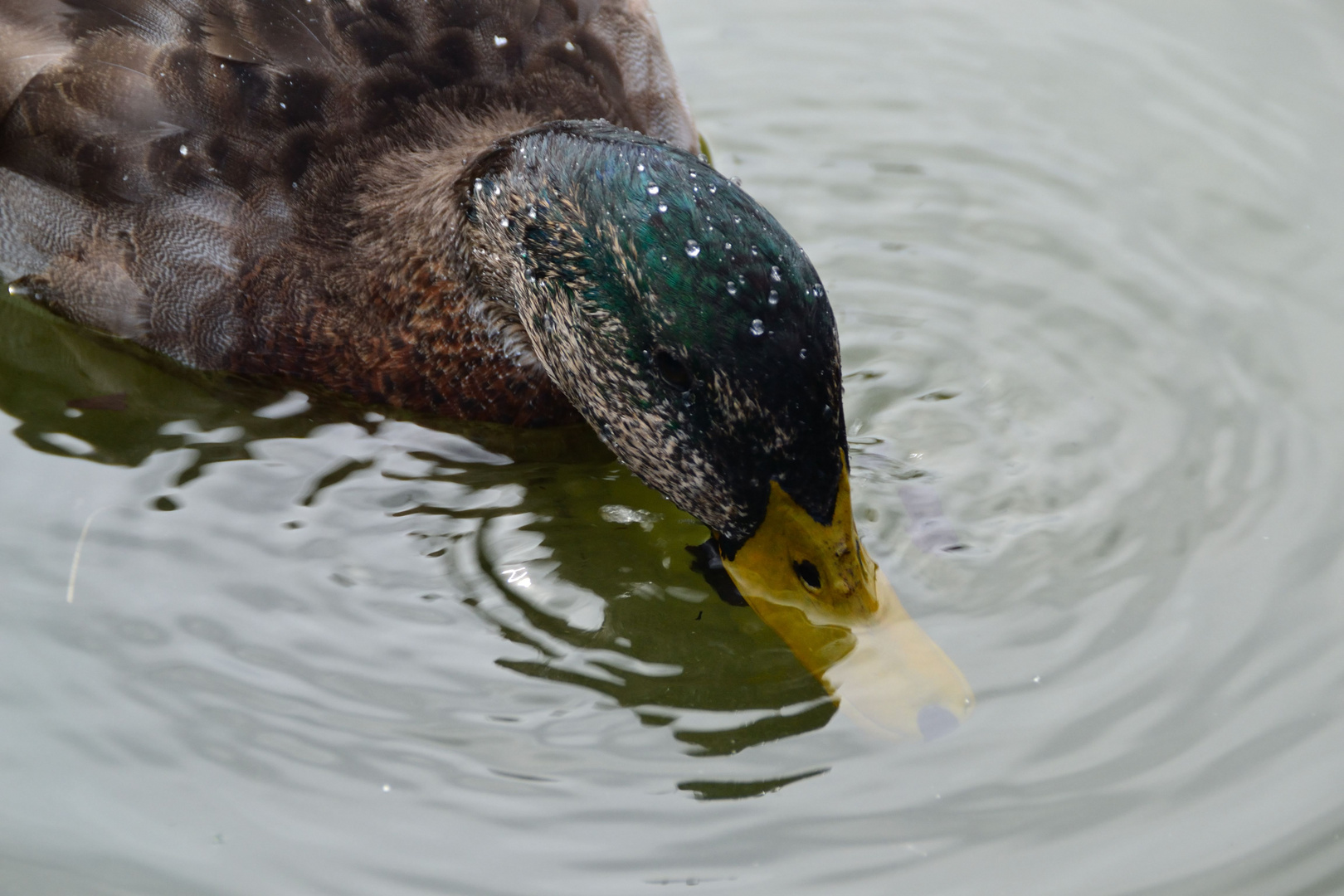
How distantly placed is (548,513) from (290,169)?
1337 millimetres

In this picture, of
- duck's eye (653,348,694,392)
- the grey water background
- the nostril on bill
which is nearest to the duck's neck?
the grey water background

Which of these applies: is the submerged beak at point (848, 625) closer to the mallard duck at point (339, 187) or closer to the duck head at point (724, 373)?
the duck head at point (724, 373)

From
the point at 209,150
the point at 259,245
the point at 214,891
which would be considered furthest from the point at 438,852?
the point at 209,150

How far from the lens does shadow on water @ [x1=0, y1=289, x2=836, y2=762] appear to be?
12.0 feet

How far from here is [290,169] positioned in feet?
14.2

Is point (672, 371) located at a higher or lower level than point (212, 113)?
lower

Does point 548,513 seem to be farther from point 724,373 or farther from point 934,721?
point 934,721

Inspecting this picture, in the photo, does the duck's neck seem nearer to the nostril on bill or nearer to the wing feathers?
the wing feathers

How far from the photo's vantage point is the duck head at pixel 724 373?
3.22 metres

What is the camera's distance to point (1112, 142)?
560 centimetres

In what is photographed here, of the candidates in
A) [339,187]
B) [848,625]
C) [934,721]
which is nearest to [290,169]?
[339,187]

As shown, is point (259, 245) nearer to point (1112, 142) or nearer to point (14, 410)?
point (14, 410)

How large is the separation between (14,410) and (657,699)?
2.39 m

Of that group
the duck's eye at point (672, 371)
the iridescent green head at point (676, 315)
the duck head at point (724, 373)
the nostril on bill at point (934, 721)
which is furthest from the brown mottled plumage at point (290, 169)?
the nostril on bill at point (934, 721)
